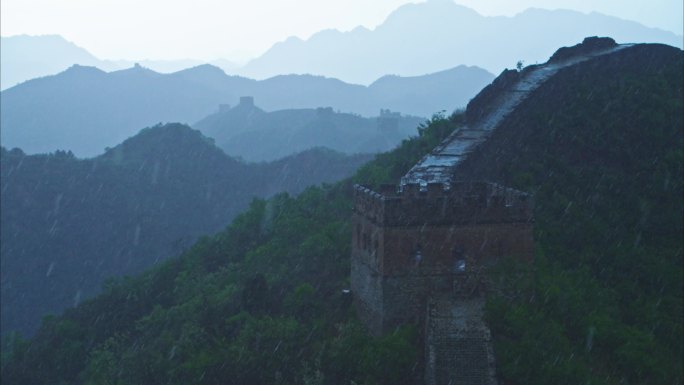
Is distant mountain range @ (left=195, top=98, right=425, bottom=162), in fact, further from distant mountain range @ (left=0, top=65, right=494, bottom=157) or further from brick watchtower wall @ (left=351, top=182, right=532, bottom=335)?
brick watchtower wall @ (left=351, top=182, right=532, bottom=335)

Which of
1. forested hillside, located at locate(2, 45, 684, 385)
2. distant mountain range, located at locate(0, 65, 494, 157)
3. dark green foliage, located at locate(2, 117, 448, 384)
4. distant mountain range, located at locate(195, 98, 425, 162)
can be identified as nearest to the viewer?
forested hillside, located at locate(2, 45, 684, 385)

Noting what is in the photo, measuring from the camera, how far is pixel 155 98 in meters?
161

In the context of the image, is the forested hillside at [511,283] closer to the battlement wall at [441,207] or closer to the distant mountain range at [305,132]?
the battlement wall at [441,207]

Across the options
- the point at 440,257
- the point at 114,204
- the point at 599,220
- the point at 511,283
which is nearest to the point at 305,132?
the point at 114,204

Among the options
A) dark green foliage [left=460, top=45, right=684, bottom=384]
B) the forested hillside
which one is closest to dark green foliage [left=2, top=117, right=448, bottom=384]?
the forested hillside

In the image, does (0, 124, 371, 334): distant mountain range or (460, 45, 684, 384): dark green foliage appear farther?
(0, 124, 371, 334): distant mountain range

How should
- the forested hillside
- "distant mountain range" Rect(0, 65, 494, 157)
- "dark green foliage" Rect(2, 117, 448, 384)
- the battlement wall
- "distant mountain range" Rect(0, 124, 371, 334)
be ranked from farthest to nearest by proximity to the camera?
"distant mountain range" Rect(0, 65, 494, 157) → "distant mountain range" Rect(0, 124, 371, 334) → "dark green foliage" Rect(2, 117, 448, 384) → the forested hillside → the battlement wall

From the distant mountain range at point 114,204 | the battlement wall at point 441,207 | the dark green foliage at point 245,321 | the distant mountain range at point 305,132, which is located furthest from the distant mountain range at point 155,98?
the battlement wall at point 441,207

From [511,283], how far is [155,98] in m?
154

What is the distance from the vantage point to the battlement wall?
12.6 m

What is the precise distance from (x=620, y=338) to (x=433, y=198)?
4229 millimetres

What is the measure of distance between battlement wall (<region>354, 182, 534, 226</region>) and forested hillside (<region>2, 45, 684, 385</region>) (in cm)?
99

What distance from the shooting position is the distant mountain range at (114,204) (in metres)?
57.2

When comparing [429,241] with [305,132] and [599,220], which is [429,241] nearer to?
[599,220]
